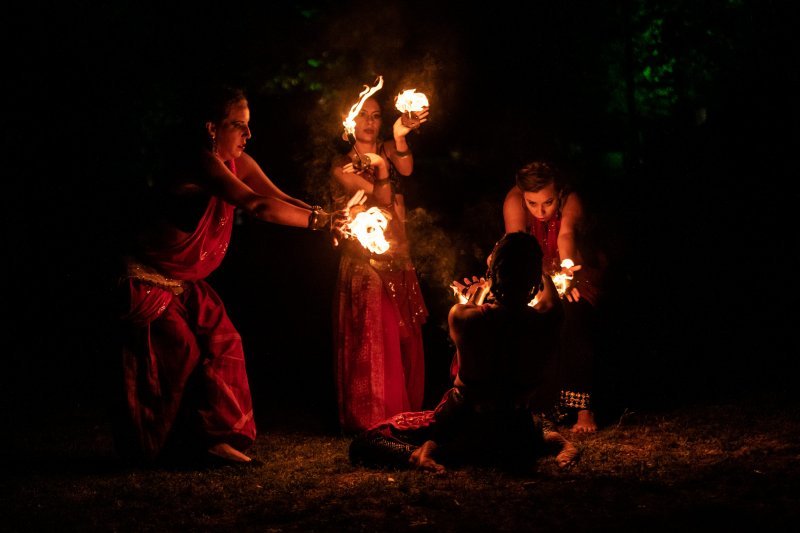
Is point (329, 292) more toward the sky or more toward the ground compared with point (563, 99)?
more toward the ground

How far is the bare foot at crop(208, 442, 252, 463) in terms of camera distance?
5.78m

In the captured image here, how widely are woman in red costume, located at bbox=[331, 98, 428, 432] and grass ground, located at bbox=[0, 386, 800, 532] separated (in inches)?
19.1

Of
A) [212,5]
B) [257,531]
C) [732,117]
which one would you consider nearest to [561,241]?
[257,531]

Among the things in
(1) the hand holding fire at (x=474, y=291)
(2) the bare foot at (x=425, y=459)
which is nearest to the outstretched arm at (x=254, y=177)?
(1) the hand holding fire at (x=474, y=291)

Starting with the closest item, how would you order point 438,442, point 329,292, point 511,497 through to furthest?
point 511,497, point 438,442, point 329,292

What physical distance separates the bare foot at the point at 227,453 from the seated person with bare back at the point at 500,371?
3.30ft

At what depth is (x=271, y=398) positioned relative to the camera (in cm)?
845

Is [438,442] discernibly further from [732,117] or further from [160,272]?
[732,117]

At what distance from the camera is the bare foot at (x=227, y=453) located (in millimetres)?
5777

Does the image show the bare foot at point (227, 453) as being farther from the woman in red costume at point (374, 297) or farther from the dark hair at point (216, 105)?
the dark hair at point (216, 105)

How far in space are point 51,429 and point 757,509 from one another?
547 centimetres

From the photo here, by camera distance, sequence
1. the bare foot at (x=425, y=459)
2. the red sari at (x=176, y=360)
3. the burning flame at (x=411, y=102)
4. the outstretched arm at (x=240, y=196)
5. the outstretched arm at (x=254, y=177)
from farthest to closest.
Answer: the burning flame at (x=411, y=102) → the outstretched arm at (x=254, y=177) → the red sari at (x=176, y=360) → the outstretched arm at (x=240, y=196) → the bare foot at (x=425, y=459)

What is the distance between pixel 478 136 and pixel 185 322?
401 cm

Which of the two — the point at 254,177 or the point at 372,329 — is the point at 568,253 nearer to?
the point at 372,329
